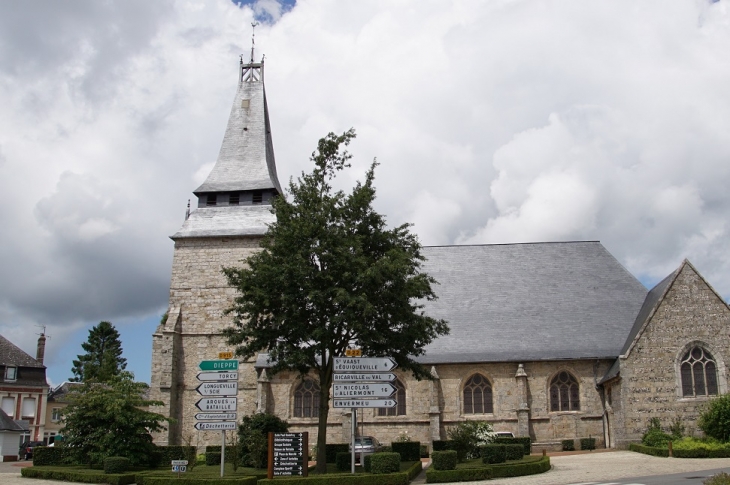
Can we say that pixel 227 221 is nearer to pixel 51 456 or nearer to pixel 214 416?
pixel 51 456

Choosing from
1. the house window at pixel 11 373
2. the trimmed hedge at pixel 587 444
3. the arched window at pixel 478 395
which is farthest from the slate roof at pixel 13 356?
the trimmed hedge at pixel 587 444

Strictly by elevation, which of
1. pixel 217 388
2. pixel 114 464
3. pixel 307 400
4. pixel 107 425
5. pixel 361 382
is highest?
pixel 361 382

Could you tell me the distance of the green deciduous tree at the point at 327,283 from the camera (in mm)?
21828

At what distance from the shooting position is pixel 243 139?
38188 mm

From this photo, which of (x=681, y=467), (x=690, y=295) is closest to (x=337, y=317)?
(x=681, y=467)

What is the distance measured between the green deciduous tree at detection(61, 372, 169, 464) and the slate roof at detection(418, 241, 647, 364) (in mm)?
12869

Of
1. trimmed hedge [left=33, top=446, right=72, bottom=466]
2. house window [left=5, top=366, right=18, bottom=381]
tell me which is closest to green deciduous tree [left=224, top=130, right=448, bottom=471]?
trimmed hedge [left=33, top=446, right=72, bottom=466]

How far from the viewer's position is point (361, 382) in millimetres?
20141

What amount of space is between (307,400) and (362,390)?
13175mm

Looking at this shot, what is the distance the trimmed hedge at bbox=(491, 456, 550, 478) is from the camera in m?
19.9

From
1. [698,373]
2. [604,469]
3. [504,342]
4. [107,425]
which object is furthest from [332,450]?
[698,373]

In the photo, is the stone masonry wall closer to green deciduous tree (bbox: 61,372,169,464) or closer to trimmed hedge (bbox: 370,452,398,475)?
trimmed hedge (bbox: 370,452,398,475)

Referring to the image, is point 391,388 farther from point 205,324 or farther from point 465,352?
point 205,324

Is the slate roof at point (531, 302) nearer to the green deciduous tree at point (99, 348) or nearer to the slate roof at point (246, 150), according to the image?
→ the slate roof at point (246, 150)
